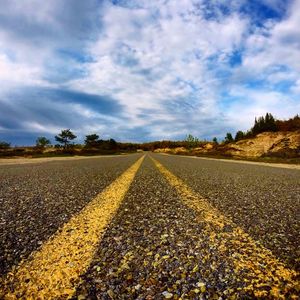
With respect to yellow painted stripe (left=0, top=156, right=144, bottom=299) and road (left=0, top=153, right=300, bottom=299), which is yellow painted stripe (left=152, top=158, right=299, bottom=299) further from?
yellow painted stripe (left=0, top=156, right=144, bottom=299)

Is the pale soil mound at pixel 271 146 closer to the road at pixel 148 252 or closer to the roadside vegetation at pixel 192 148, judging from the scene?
the roadside vegetation at pixel 192 148

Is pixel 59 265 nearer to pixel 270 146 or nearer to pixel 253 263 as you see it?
pixel 253 263

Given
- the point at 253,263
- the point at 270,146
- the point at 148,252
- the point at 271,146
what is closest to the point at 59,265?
the point at 148,252

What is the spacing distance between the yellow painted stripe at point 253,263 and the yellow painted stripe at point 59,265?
2.46 ft

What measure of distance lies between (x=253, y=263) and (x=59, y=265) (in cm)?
99

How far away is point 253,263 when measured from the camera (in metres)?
1.35

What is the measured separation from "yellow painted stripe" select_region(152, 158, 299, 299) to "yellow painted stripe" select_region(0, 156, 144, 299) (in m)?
0.75

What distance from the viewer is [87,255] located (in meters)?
1.44

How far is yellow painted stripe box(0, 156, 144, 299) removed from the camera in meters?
1.08

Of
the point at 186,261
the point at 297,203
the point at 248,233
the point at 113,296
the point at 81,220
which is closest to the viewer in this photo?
the point at 113,296

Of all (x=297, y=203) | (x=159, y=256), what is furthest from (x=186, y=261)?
(x=297, y=203)

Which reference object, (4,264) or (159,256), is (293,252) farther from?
(4,264)

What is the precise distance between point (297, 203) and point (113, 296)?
2.82 m

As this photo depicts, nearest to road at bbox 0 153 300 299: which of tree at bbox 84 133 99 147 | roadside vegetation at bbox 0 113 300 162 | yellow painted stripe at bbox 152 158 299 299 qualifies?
yellow painted stripe at bbox 152 158 299 299
